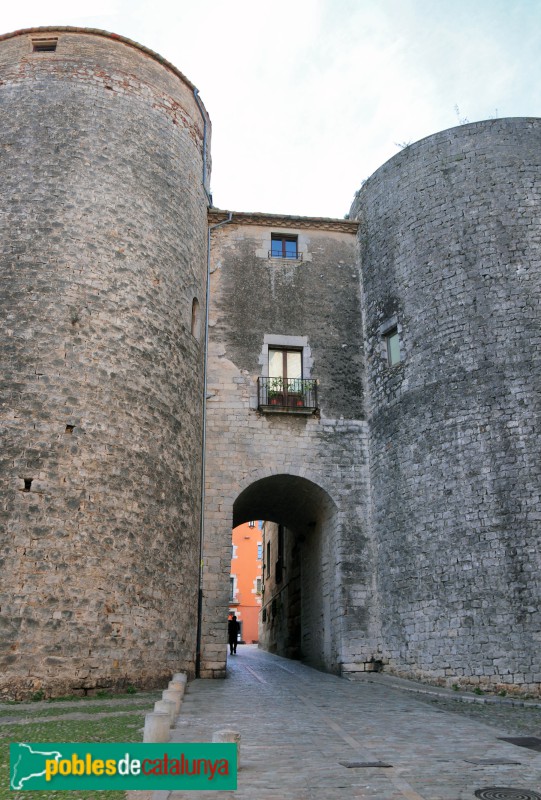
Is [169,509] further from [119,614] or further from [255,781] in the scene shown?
[255,781]

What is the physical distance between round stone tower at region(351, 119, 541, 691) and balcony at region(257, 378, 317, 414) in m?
A: 1.39

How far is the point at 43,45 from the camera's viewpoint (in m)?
14.3

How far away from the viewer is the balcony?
14.8 m

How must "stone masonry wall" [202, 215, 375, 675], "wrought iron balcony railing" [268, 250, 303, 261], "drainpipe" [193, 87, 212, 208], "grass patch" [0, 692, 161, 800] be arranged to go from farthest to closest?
1. "wrought iron balcony railing" [268, 250, 303, 261]
2. "drainpipe" [193, 87, 212, 208]
3. "stone masonry wall" [202, 215, 375, 675]
4. "grass patch" [0, 692, 161, 800]

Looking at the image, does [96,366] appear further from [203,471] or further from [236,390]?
[236,390]

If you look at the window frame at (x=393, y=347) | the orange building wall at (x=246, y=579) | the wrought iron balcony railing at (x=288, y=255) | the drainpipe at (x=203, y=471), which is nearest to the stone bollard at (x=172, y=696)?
the drainpipe at (x=203, y=471)

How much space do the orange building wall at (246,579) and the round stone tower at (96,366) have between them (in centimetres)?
2627

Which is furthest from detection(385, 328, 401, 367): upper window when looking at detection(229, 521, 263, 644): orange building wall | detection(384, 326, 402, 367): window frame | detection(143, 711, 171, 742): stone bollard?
detection(229, 521, 263, 644): orange building wall

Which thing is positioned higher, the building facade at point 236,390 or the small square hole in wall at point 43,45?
the small square hole in wall at point 43,45

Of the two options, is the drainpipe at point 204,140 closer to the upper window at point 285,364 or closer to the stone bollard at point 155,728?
the upper window at point 285,364

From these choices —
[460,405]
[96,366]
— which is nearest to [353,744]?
[96,366]

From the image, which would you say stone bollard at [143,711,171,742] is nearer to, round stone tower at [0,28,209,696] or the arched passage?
round stone tower at [0,28,209,696]

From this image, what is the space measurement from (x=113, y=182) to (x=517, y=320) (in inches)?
318

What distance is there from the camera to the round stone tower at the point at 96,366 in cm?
987
